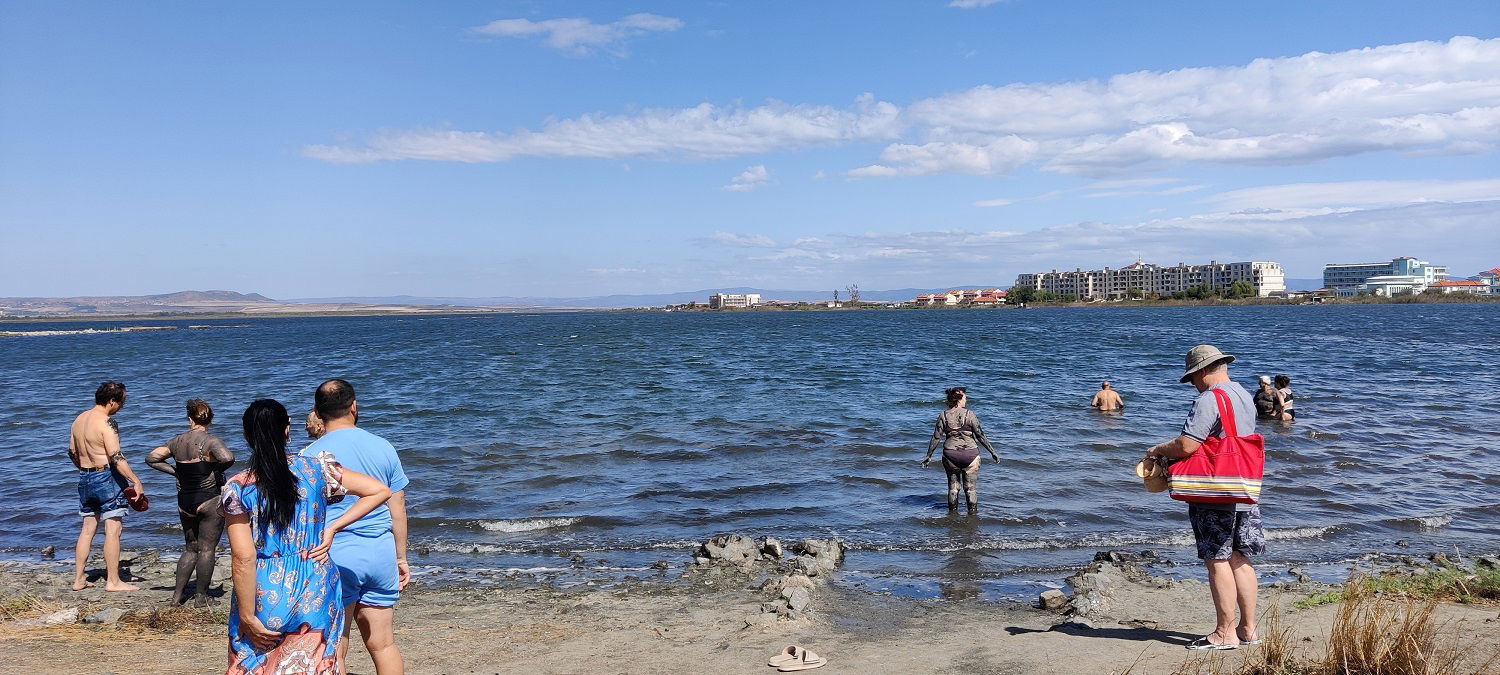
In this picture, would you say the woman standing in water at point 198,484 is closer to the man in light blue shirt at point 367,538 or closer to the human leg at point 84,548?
the human leg at point 84,548

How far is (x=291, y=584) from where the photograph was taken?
390 centimetres

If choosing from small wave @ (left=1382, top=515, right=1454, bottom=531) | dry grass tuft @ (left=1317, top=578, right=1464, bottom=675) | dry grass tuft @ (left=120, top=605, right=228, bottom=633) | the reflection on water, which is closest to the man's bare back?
dry grass tuft @ (left=120, top=605, right=228, bottom=633)

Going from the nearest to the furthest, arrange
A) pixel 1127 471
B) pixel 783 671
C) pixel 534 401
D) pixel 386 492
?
pixel 386 492
pixel 783 671
pixel 1127 471
pixel 534 401

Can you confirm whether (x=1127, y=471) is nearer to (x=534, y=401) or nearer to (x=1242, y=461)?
(x=1242, y=461)

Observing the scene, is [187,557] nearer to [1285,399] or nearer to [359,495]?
[359,495]

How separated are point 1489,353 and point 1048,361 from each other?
19048mm

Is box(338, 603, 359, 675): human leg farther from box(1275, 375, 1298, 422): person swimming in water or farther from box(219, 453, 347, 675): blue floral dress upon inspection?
box(1275, 375, 1298, 422): person swimming in water

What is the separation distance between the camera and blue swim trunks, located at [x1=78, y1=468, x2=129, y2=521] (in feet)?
27.0

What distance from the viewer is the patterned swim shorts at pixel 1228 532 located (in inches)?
213

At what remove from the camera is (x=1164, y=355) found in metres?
43.6

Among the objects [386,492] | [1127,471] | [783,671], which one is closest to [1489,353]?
[1127,471]

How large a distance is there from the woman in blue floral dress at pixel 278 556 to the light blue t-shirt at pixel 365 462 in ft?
1.29

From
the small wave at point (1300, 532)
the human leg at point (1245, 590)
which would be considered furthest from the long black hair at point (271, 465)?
the small wave at point (1300, 532)

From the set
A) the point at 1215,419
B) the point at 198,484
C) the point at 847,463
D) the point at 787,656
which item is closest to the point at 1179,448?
the point at 1215,419
